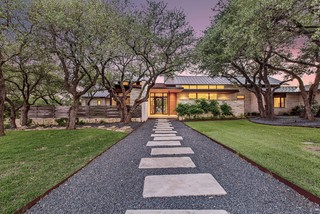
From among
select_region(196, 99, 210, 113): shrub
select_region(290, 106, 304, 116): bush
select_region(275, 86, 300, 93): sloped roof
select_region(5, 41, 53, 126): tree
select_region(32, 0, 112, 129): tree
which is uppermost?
select_region(32, 0, 112, 129): tree

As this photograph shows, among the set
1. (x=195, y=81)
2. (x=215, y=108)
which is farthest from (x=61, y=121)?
(x=195, y=81)

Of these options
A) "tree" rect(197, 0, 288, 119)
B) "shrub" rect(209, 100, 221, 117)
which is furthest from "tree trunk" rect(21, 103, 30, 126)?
"shrub" rect(209, 100, 221, 117)

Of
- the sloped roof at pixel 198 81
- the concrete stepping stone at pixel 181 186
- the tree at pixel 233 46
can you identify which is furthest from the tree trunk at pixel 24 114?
the concrete stepping stone at pixel 181 186

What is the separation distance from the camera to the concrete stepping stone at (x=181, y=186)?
9.39ft

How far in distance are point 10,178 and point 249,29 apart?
26.2 feet

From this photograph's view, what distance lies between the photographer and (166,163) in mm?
4453

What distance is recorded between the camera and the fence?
16141 millimetres

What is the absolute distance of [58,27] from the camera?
8.96m

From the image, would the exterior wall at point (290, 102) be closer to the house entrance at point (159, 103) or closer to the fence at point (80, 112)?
the house entrance at point (159, 103)

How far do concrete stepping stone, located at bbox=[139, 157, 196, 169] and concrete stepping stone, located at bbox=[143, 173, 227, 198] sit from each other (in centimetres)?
61

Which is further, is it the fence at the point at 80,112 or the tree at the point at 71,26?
the fence at the point at 80,112

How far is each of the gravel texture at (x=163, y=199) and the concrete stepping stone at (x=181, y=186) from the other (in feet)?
0.38

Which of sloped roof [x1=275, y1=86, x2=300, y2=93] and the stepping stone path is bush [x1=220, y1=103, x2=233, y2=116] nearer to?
sloped roof [x1=275, y1=86, x2=300, y2=93]

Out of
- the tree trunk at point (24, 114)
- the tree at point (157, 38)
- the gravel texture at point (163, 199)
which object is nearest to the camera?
the gravel texture at point (163, 199)
